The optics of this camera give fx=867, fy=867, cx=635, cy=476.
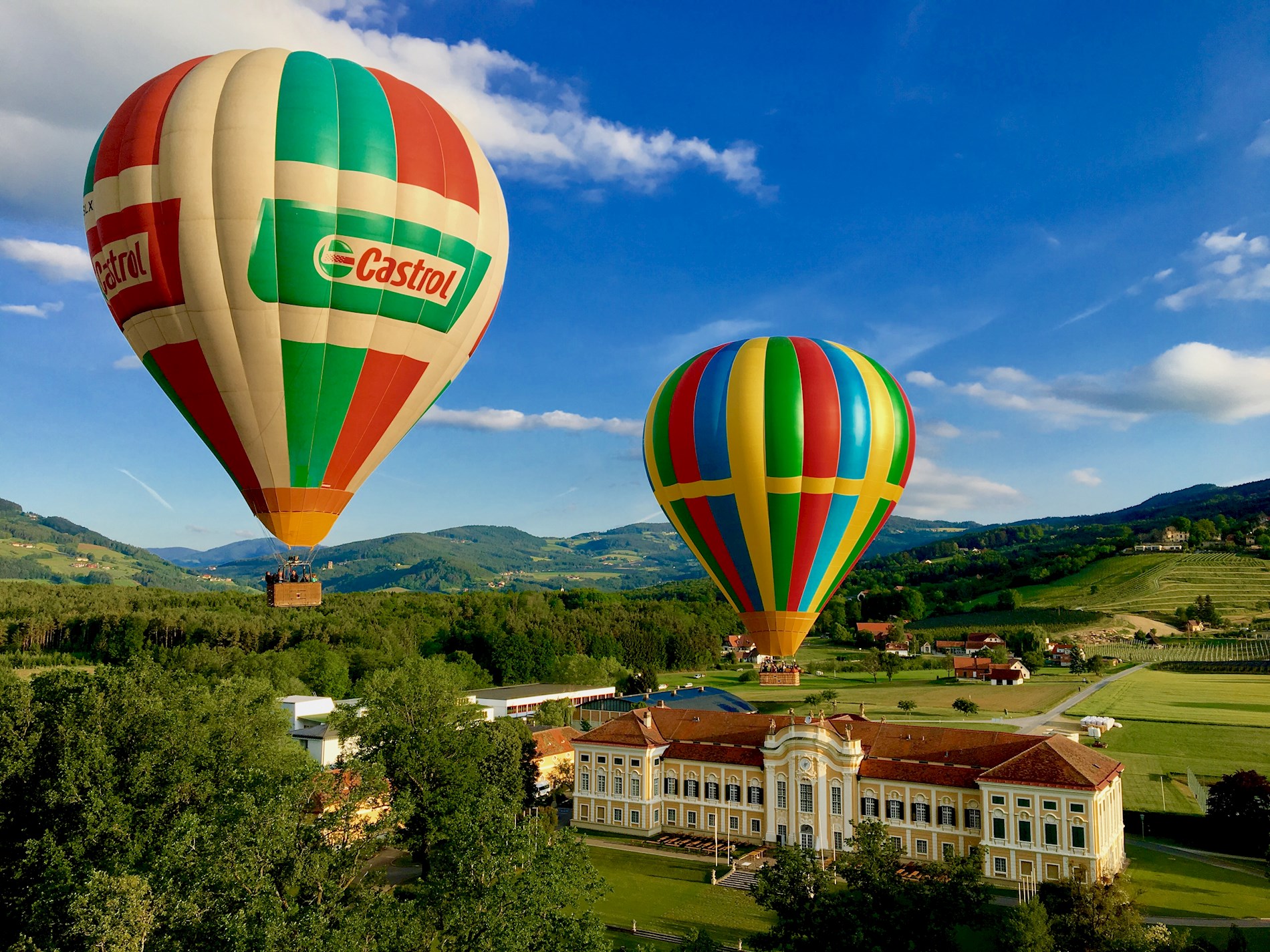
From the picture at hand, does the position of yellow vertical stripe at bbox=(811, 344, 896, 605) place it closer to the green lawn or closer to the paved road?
the paved road

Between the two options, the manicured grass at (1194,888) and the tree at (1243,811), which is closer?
the manicured grass at (1194,888)

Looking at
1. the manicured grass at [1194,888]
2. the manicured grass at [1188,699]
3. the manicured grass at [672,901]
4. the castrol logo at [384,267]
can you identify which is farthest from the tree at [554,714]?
the castrol logo at [384,267]

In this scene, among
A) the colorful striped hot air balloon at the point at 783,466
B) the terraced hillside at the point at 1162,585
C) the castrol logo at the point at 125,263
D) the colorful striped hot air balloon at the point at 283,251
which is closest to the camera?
the colorful striped hot air balloon at the point at 283,251

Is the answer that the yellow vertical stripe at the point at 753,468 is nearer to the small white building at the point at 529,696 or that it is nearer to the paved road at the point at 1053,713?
the paved road at the point at 1053,713

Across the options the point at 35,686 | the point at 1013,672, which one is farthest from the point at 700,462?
the point at 1013,672

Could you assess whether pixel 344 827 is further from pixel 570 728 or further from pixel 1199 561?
pixel 1199 561

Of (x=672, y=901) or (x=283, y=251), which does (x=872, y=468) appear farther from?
(x=283, y=251)
